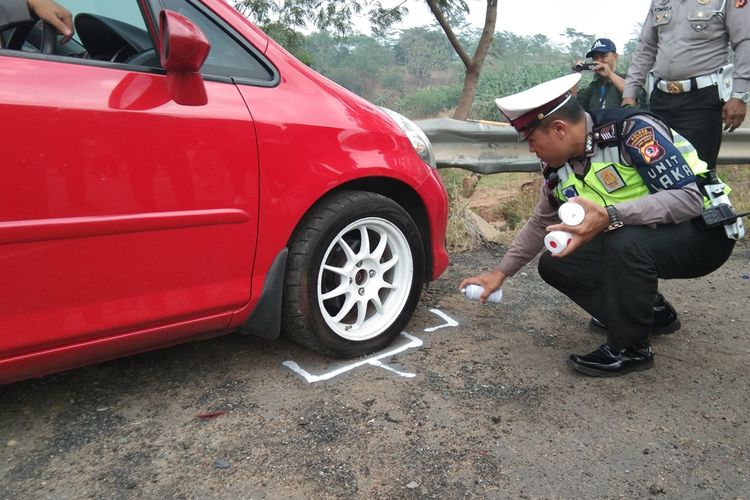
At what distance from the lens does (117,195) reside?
1847 mm

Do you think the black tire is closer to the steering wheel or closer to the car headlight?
the car headlight

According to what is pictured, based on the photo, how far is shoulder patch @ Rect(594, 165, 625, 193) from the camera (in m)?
2.30

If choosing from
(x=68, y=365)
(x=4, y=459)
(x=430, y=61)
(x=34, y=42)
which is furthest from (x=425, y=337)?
(x=430, y=61)

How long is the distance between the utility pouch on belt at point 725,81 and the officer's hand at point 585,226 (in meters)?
1.87

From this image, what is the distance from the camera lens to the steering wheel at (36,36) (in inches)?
82.4

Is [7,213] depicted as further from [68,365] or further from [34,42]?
[34,42]

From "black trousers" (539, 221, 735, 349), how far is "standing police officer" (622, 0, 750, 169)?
141cm

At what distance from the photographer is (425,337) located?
2838mm

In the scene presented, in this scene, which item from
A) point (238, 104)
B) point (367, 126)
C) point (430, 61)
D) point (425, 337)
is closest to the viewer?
point (238, 104)

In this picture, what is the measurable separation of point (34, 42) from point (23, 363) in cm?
117

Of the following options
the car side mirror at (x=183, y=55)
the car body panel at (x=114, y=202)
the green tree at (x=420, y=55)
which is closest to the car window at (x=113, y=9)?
the car side mirror at (x=183, y=55)

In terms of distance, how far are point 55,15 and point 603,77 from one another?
383cm

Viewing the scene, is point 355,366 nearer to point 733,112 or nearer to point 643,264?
point 643,264

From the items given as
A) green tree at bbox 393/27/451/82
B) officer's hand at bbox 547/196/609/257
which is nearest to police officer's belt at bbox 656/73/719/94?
officer's hand at bbox 547/196/609/257
